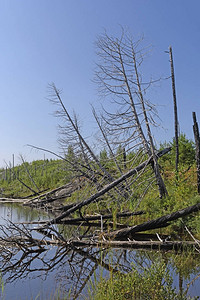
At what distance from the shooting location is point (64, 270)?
6480mm

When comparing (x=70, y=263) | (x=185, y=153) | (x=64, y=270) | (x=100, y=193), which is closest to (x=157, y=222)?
(x=100, y=193)

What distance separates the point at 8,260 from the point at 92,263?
2.07 metres

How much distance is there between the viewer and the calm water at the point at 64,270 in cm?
529

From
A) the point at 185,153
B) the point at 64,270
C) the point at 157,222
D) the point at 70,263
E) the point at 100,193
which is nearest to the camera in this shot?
the point at 64,270

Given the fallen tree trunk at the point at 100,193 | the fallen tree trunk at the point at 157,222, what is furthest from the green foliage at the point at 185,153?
the fallen tree trunk at the point at 157,222

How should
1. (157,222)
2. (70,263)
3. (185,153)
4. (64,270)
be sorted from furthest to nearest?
1. (185,153)
2. (157,222)
3. (70,263)
4. (64,270)

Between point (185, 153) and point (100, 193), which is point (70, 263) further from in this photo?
point (185, 153)

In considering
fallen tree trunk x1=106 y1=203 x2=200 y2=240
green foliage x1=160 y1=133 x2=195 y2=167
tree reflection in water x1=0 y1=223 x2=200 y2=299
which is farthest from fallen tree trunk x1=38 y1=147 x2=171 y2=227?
green foliage x1=160 y1=133 x2=195 y2=167

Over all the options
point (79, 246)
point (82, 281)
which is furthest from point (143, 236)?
point (82, 281)

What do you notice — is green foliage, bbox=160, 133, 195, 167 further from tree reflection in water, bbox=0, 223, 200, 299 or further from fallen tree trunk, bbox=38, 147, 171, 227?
tree reflection in water, bbox=0, 223, 200, 299

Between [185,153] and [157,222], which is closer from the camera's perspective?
[157,222]

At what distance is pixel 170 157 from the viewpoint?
17.4 metres

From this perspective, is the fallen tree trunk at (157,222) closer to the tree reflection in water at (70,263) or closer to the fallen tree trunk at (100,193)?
the tree reflection in water at (70,263)

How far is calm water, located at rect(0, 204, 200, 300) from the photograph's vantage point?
17.3 ft
